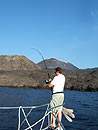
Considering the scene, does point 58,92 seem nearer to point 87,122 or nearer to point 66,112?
point 66,112

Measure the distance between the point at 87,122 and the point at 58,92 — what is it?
7.61 m

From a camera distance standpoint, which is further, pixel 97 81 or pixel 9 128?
pixel 97 81

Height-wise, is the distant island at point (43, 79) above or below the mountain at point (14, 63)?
below

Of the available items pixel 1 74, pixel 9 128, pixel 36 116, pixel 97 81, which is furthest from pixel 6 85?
pixel 9 128

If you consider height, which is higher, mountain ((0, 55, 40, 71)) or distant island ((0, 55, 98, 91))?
mountain ((0, 55, 40, 71))

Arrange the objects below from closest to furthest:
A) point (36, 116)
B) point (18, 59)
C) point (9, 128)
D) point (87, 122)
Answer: point (9, 128), point (87, 122), point (36, 116), point (18, 59)

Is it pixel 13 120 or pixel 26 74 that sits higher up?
pixel 26 74

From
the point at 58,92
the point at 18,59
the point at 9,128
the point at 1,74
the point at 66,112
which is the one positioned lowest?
the point at 9,128

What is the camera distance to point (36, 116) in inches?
591

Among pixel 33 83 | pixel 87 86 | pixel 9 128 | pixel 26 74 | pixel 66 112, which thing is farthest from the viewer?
pixel 26 74

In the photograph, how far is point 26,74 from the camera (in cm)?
5475

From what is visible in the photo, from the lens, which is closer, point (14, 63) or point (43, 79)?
point (43, 79)

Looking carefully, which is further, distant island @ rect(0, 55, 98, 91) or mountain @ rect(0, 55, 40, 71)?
mountain @ rect(0, 55, 40, 71)

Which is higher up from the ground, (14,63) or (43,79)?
(14,63)
